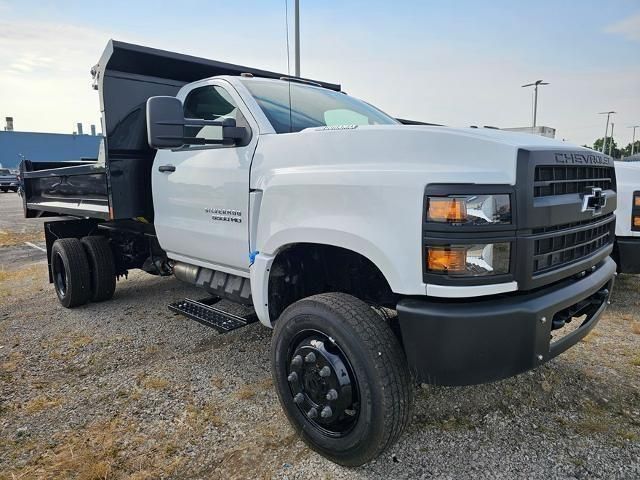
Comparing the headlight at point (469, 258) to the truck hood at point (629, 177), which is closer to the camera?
the headlight at point (469, 258)

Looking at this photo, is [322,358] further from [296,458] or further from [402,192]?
[402,192]

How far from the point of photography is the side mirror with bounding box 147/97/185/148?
108 inches

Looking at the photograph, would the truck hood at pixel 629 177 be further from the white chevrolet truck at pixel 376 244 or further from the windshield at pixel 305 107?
the windshield at pixel 305 107

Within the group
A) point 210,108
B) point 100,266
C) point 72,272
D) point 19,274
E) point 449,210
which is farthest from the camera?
point 19,274

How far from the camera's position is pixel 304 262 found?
2.94 metres

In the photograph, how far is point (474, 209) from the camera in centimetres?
198

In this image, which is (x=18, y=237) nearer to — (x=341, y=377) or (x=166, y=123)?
(x=166, y=123)

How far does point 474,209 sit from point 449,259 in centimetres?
23

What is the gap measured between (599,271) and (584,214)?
0.46 meters

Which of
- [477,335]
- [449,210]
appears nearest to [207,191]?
[449,210]

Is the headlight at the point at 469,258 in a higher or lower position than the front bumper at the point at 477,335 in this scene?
higher

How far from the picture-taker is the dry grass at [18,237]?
1046 cm

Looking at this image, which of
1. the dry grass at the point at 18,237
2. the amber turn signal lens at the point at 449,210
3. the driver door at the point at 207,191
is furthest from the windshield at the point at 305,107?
the dry grass at the point at 18,237

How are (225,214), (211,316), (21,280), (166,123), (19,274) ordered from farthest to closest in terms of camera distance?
(19,274) < (21,280) < (211,316) < (225,214) < (166,123)
